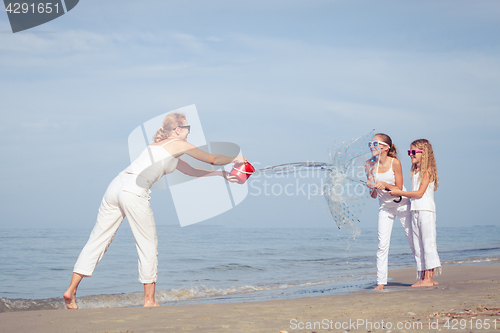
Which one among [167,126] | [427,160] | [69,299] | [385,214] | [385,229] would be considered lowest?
[69,299]

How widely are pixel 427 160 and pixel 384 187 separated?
2.44ft

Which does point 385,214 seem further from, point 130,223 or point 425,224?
point 130,223

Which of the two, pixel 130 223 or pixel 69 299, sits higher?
pixel 130 223

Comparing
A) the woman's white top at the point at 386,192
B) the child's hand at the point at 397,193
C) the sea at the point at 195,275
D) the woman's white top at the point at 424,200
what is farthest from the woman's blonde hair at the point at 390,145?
the sea at the point at 195,275

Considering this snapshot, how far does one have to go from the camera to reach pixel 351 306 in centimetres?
384

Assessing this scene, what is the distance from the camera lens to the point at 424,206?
513cm

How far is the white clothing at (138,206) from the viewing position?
4121 mm

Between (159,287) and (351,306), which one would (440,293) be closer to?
(351,306)

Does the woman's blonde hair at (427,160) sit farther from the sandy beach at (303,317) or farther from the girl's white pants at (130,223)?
the girl's white pants at (130,223)

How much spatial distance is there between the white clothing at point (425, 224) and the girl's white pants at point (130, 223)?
327 centimetres

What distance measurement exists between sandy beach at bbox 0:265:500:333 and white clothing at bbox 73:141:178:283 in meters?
0.53

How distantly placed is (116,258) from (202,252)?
3151mm

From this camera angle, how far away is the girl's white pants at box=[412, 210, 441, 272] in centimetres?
511

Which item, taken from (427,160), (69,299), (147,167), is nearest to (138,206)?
(147,167)
